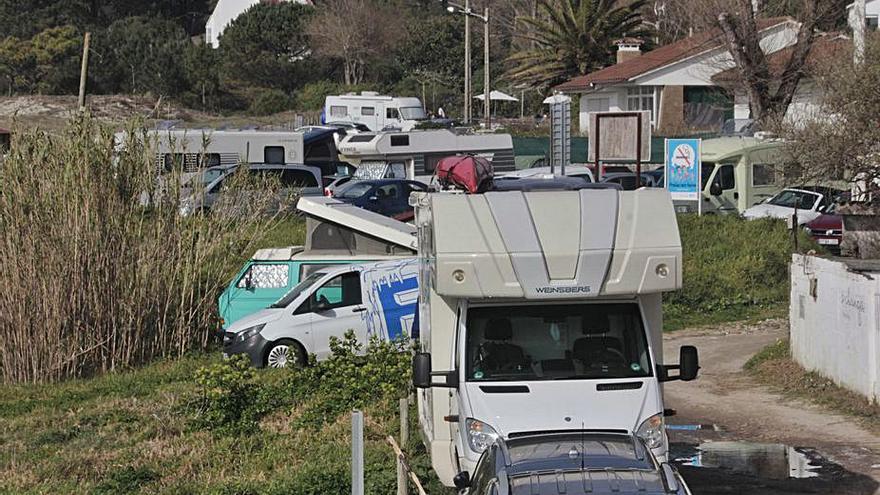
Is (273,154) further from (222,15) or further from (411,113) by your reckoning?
(222,15)

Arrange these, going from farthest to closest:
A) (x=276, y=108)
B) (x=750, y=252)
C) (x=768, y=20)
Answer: (x=276, y=108) → (x=768, y=20) → (x=750, y=252)

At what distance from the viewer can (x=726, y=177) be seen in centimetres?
3512

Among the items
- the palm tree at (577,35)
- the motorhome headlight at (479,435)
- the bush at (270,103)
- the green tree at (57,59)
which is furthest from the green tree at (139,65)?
the motorhome headlight at (479,435)

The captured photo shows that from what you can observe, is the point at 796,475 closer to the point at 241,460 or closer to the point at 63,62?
the point at 241,460

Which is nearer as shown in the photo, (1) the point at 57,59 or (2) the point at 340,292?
(2) the point at 340,292

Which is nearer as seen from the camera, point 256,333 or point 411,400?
point 411,400

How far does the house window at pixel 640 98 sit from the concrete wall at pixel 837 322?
3497cm

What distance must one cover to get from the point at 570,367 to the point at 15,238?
36.7 ft

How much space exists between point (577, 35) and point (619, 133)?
36449 mm

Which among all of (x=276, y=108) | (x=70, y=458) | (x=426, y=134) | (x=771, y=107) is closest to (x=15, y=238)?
(x=70, y=458)

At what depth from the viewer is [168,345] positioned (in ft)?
67.8

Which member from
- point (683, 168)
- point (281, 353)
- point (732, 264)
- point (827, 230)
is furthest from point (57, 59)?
point (281, 353)

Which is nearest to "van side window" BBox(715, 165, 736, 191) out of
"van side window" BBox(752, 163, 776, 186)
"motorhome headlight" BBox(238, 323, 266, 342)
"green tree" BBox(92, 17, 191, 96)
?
"van side window" BBox(752, 163, 776, 186)

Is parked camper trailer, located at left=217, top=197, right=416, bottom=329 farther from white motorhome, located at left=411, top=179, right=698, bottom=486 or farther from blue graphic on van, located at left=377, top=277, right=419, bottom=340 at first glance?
white motorhome, located at left=411, top=179, right=698, bottom=486
